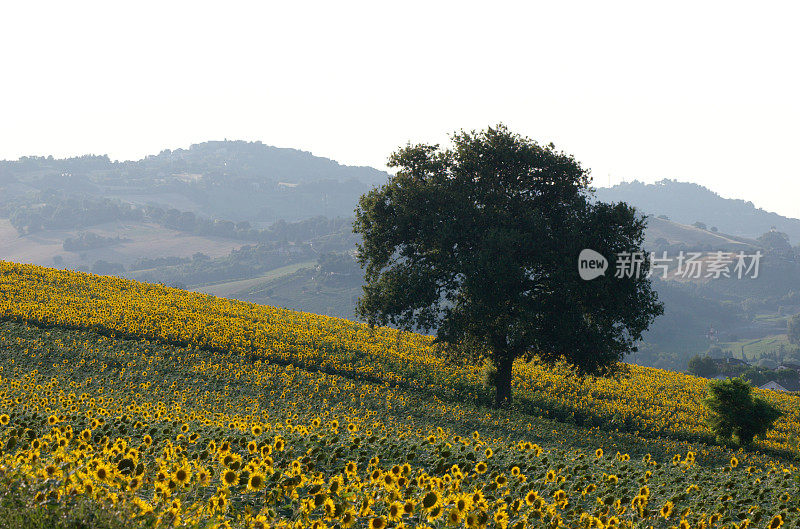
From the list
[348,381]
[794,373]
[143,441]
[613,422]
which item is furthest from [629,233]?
[794,373]

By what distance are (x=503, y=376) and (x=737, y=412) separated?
10.9 m

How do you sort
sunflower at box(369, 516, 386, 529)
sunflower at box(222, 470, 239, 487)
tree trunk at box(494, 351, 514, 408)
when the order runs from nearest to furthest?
sunflower at box(369, 516, 386, 529) → sunflower at box(222, 470, 239, 487) → tree trunk at box(494, 351, 514, 408)

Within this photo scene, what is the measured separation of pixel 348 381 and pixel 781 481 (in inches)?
759

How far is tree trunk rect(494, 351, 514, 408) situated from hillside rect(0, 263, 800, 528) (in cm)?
100

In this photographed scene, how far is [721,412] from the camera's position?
3008 cm

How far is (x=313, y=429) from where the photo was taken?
46.3 feet

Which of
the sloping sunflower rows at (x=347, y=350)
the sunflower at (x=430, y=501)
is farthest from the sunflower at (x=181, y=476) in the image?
the sloping sunflower rows at (x=347, y=350)

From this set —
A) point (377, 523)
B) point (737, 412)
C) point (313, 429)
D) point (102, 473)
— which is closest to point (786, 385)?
point (737, 412)

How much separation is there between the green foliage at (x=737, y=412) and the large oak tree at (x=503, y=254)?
5641 mm

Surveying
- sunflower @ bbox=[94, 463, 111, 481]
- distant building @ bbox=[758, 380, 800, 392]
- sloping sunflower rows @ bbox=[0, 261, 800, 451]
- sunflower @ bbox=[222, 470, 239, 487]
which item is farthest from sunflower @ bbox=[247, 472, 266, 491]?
distant building @ bbox=[758, 380, 800, 392]

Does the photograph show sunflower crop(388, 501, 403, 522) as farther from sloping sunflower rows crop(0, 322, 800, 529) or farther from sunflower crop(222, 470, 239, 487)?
sunflower crop(222, 470, 239, 487)

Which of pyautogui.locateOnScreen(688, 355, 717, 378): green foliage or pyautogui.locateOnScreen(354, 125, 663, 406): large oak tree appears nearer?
pyautogui.locateOnScreen(354, 125, 663, 406): large oak tree

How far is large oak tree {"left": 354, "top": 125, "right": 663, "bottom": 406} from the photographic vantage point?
27141 mm

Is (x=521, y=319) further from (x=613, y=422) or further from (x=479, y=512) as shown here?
(x=479, y=512)
